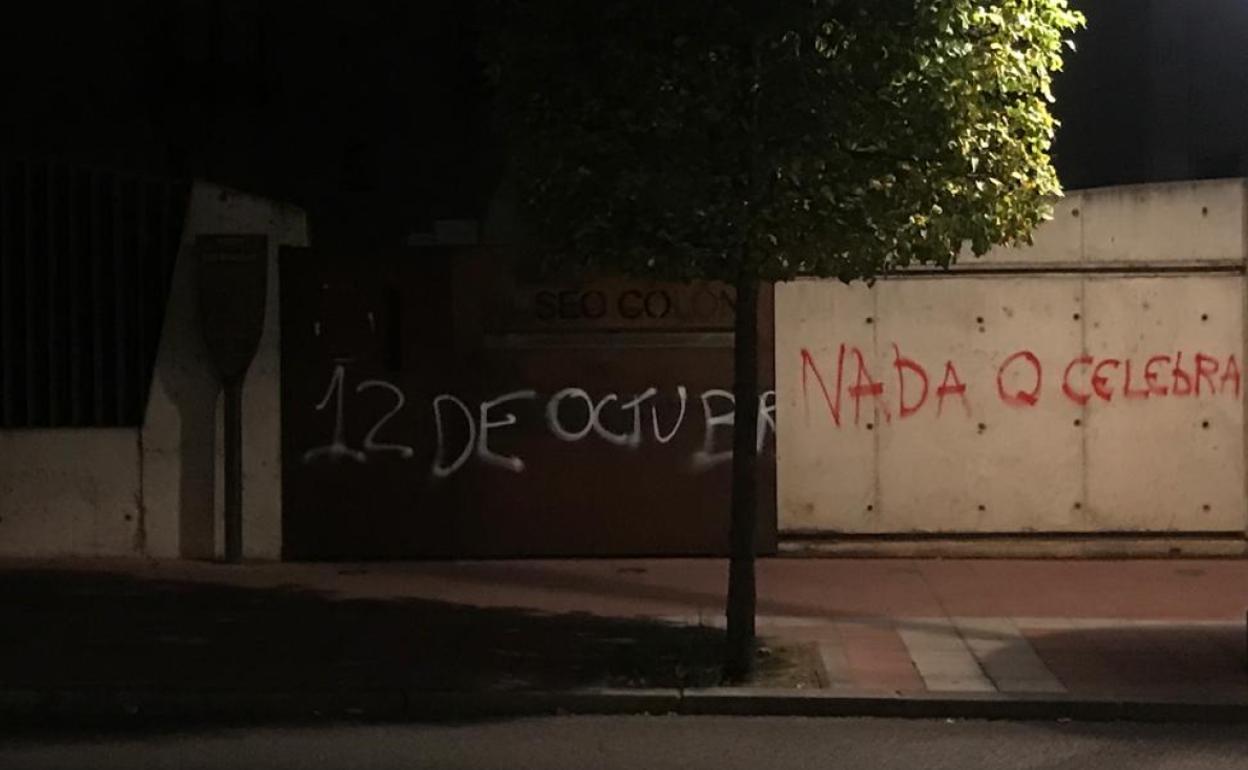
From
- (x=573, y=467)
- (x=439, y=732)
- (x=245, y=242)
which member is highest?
(x=245, y=242)

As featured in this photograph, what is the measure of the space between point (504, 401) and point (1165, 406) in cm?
518

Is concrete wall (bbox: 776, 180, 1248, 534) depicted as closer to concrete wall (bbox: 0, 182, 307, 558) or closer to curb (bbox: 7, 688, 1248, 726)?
concrete wall (bbox: 0, 182, 307, 558)

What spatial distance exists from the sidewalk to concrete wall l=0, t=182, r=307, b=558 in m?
0.33

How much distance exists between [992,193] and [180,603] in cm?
597

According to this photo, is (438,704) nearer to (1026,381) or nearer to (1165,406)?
(1026,381)

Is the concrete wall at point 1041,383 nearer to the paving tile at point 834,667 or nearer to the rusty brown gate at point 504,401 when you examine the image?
the rusty brown gate at point 504,401

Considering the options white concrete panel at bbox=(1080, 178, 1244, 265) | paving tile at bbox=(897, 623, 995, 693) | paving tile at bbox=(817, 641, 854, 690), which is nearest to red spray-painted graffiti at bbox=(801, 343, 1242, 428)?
white concrete panel at bbox=(1080, 178, 1244, 265)

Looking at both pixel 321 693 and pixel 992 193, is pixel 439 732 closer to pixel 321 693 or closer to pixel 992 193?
pixel 321 693

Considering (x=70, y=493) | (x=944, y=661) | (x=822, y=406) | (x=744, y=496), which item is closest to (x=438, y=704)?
(x=744, y=496)

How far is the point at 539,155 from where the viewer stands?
28.9 ft

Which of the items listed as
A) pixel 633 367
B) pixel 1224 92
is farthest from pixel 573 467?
pixel 1224 92

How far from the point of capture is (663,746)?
7730 millimetres

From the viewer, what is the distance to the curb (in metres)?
8.30

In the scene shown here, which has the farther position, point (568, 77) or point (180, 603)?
point (180, 603)
